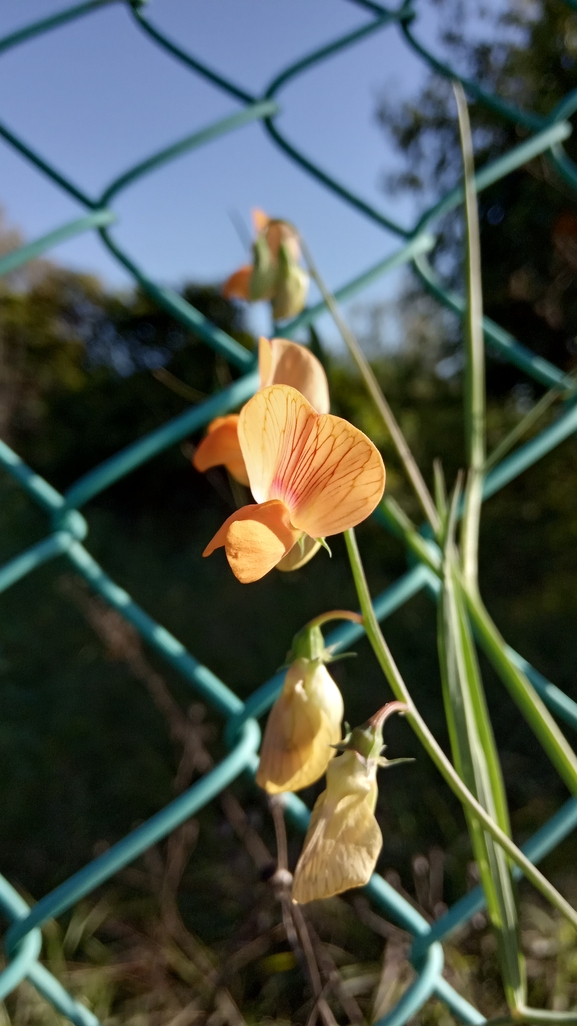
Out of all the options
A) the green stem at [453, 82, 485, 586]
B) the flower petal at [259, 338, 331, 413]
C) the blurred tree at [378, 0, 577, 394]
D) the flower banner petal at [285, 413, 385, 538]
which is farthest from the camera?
the blurred tree at [378, 0, 577, 394]

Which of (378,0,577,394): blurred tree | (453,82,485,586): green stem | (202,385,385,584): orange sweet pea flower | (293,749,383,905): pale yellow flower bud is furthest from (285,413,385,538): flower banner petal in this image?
(378,0,577,394): blurred tree

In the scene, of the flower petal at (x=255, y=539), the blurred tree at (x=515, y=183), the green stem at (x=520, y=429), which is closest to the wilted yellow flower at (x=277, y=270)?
the green stem at (x=520, y=429)

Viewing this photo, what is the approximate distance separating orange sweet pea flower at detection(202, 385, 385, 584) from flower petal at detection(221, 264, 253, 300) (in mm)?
328

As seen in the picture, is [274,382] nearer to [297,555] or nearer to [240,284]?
[297,555]

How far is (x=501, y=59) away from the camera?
1918 millimetres

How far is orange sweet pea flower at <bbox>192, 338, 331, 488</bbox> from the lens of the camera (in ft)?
1.18

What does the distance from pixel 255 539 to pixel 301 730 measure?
5.3 inches

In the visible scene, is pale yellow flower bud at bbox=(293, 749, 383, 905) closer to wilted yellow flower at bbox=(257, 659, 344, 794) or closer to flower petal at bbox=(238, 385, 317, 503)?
wilted yellow flower at bbox=(257, 659, 344, 794)

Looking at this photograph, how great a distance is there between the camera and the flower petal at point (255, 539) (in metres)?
0.27

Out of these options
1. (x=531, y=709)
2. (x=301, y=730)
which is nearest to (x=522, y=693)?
(x=531, y=709)

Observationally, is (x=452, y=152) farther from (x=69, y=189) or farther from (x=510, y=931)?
(x=510, y=931)

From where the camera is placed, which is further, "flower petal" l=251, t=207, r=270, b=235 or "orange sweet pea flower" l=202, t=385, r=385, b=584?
"flower petal" l=251, t=207, r=270, b=235

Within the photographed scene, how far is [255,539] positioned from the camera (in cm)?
28

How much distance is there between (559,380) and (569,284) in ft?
7.28
